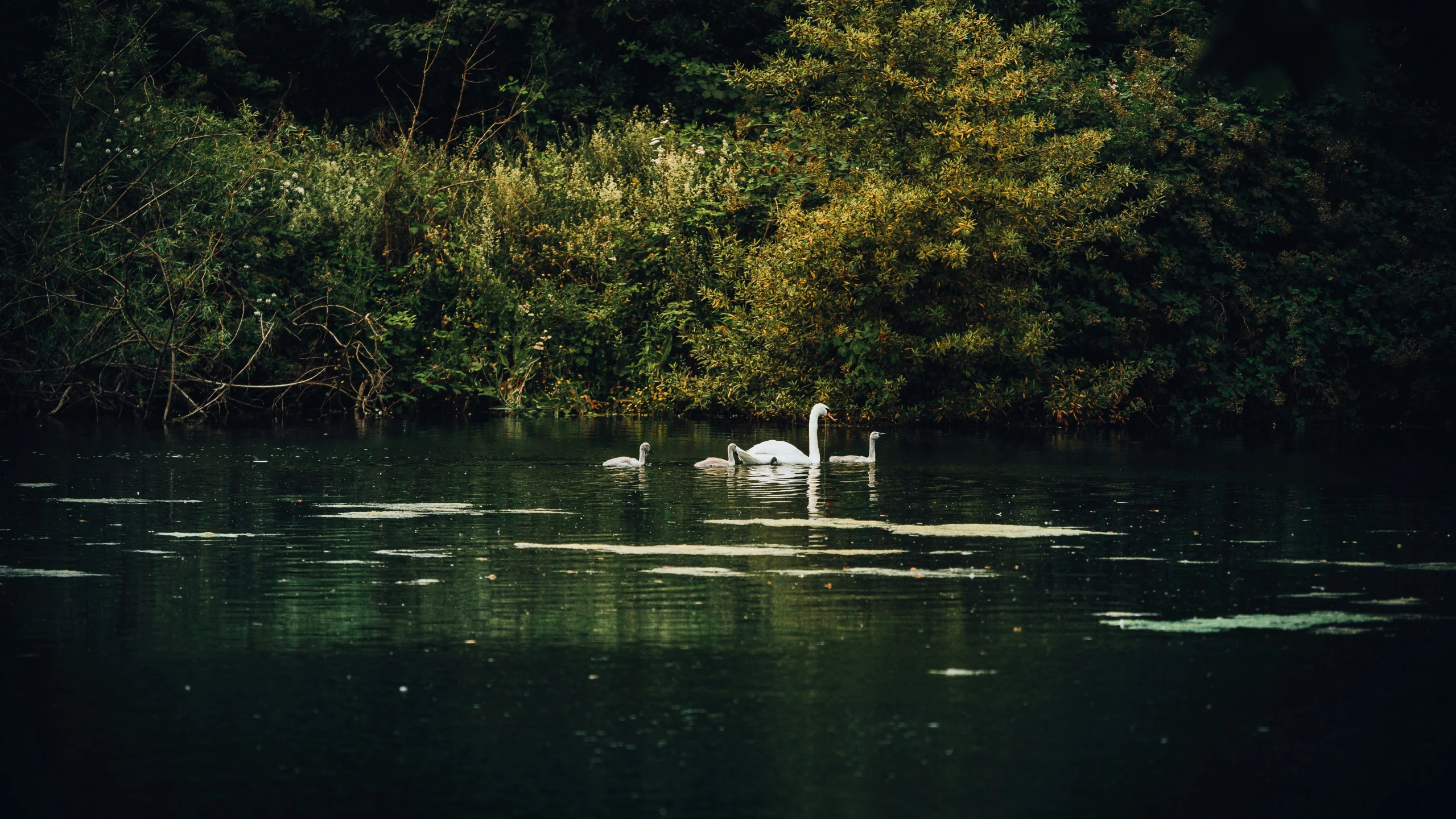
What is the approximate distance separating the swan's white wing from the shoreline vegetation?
7257mm

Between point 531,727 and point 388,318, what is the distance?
24.9 m

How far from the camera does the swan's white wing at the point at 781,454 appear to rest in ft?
70.2

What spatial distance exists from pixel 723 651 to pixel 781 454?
39.2 ft

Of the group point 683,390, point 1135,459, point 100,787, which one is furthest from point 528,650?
point 683,390

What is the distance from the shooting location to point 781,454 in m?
21.4

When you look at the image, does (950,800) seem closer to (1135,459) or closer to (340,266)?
(1135,459)

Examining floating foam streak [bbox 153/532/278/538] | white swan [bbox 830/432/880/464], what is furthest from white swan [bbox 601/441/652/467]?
floating foam streak [bbox 153/532/278/538]

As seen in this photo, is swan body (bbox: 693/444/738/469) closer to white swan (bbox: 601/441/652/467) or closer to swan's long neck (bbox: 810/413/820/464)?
white swan (bbox: 601/441/652/467)

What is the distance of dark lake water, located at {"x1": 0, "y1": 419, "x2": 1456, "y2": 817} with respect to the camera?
23.1 feet

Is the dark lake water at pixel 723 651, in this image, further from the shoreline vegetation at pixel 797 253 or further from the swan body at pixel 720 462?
the shoreline vegetation at pixel 797 253

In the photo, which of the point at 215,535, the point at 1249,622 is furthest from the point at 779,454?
the point at 1249,622

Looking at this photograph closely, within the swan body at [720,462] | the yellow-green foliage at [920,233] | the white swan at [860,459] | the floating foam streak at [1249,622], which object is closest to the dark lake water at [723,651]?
the floating foam streak at [1249,622]

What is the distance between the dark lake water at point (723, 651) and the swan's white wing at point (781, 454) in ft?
10.1

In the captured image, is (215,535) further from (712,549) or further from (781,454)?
(781,454)
